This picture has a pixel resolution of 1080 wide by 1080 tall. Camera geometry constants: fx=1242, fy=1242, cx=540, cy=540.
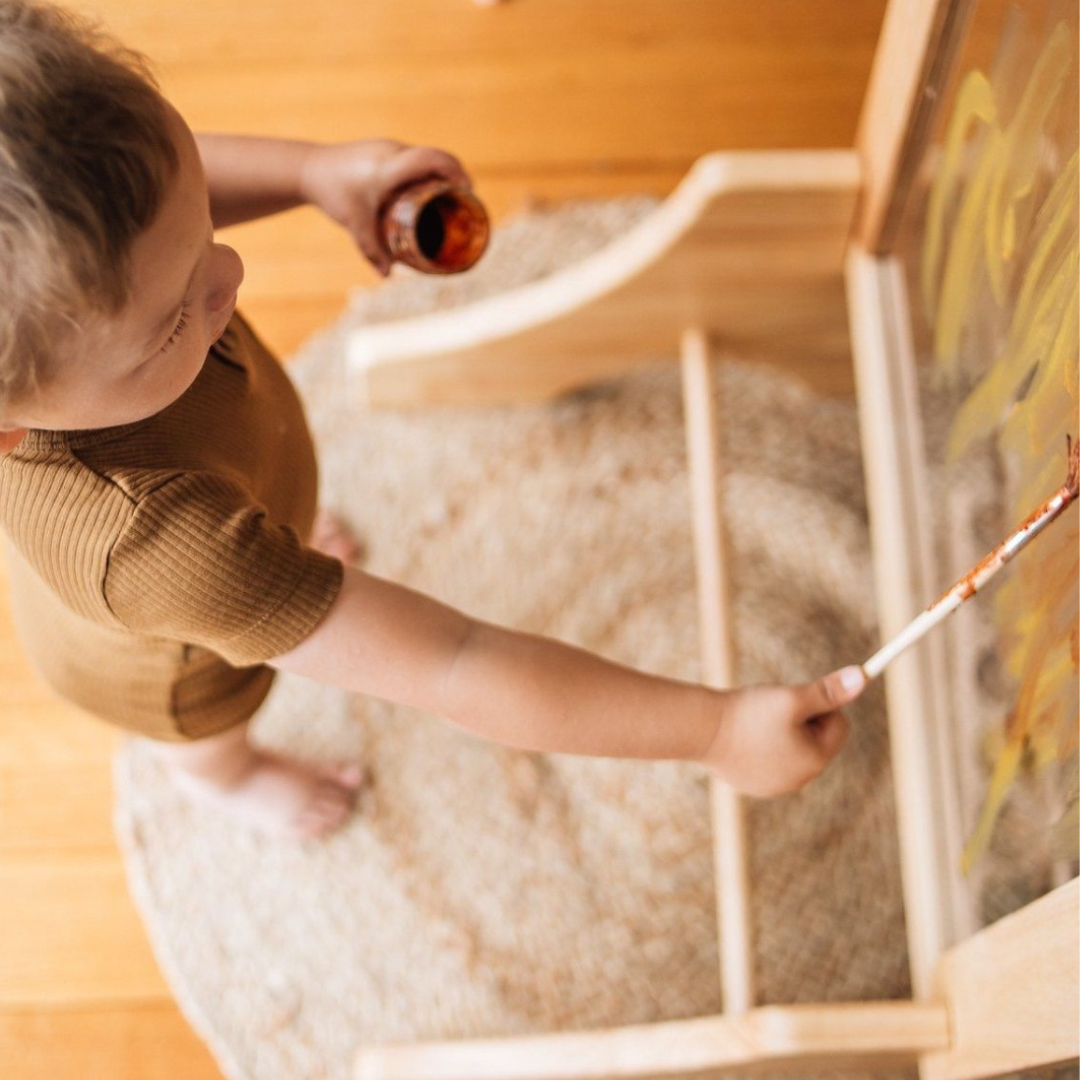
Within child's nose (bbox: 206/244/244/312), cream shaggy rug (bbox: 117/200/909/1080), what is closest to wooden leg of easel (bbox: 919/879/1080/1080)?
cream shaggy rug (bbox: 117/200/909/1080)

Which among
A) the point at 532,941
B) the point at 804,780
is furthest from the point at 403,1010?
the point at 804,780

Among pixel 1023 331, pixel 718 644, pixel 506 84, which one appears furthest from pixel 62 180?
pixel 506 84

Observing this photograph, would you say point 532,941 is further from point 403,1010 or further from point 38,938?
A: point 38,938

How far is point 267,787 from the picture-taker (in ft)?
2.82

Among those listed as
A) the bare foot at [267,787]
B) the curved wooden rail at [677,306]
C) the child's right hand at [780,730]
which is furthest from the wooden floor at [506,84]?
the child's right hand at [780,730]

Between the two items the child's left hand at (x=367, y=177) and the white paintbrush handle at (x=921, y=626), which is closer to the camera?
the white paintbrush handle at (x=921, y=626)

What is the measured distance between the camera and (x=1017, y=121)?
1.75ft

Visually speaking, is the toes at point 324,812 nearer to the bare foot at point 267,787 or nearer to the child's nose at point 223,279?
the bare foot at point 267,787

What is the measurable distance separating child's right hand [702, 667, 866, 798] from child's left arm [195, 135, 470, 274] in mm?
298

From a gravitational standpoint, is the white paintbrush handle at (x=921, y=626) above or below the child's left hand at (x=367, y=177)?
below

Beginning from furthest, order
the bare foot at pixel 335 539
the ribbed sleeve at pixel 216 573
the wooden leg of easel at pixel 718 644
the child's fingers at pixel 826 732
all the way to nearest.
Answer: the bare foot at pixel 335 539 → the wooden leg of easel at pixel 718 644 → the child's fingers at pixel 826 732 → the ribbed sleeve at pixel 216 573

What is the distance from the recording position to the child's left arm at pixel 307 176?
65cm

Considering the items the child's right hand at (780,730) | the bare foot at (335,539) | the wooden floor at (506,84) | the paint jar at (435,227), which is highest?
the wooden floor at (506,84)

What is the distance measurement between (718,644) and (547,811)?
197 mm
